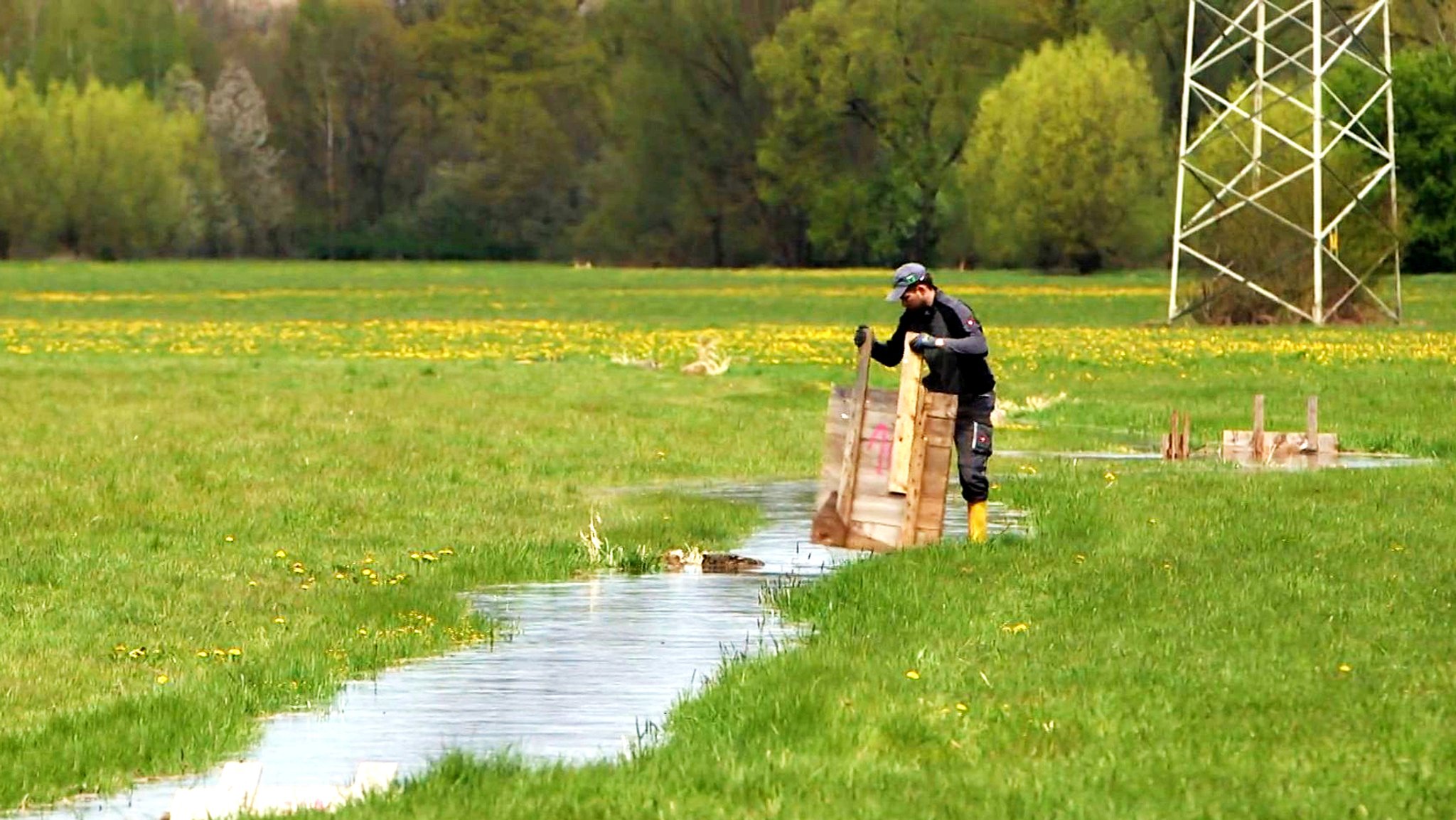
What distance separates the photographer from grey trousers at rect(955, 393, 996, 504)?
1664cm

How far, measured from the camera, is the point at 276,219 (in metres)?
146

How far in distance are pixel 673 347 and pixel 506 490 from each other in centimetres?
2461

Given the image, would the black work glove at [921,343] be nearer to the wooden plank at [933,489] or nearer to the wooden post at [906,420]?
the wooden post at [906,420]

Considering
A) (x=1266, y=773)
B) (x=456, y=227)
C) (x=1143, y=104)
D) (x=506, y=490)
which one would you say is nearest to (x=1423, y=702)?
(x=1266, y=773)

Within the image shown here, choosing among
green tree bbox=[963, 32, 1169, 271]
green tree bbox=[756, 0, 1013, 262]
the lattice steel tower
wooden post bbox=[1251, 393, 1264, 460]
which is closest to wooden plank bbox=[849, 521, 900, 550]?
wooden post bbox=[1251, 393, 1264, 460]

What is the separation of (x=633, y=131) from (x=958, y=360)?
361 ft

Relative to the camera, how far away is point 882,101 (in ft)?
381

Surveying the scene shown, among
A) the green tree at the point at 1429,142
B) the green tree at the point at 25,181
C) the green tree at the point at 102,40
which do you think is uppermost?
the green tree at the point at 102,40

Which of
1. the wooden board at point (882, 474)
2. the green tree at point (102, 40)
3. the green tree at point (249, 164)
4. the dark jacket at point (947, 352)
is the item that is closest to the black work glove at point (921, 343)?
the dark jacket at point (947, 352)

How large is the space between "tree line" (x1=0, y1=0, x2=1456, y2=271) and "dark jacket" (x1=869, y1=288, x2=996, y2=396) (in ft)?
232

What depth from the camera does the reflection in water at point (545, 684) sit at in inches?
400

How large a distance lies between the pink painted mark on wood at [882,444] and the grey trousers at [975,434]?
0.41 meters

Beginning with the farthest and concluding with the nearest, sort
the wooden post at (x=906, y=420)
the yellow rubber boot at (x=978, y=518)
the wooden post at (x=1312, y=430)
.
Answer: the wooden post at (x=1312, y=430), the yellow rubber boot at (x=978, y=518), the wooden post at (x=906, y=420)

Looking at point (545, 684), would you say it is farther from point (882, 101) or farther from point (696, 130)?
point (696, 130)
